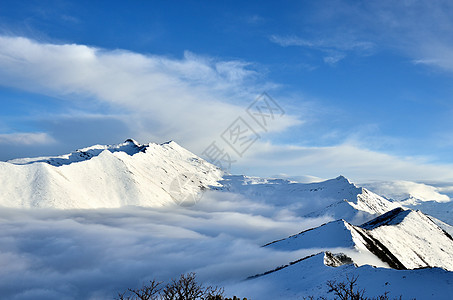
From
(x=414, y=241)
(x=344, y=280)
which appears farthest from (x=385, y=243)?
(x=344, y=280)

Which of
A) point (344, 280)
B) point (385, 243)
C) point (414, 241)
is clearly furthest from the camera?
point (414, 241)

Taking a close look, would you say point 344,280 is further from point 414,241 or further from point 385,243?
point 414,241

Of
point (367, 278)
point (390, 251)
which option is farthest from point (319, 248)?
point (367, 278)

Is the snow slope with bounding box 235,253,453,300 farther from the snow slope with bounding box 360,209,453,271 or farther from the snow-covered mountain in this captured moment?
the snow slope with bounding box 360,209,453,271

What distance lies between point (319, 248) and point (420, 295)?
2266 inches

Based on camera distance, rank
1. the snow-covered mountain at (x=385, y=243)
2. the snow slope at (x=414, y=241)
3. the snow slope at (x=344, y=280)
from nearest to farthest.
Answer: the snow slope at (x=344, y=280), the snow-covered mountain at (x=385, y=243), the snow slope at (x=414, y=241)

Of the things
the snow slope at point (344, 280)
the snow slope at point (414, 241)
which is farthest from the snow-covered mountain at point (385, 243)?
the snow slope at point (344, 280)

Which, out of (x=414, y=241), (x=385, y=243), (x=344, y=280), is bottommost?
(x=414, y=241)

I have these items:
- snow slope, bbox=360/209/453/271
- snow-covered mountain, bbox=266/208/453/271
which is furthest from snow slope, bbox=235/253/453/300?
snow slope, bbox=360/209/453/271

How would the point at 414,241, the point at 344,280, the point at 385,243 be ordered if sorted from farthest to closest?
the point at 414,241, the point at 385,243, the point at 344,280

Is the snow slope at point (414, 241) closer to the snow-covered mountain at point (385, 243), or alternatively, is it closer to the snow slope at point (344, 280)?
the snow-covered mountain at point (385, 243)

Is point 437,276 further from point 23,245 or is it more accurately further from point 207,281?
point 23,245

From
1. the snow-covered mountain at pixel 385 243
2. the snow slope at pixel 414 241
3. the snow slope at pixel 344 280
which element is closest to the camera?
the snow slope at pixel 344 280

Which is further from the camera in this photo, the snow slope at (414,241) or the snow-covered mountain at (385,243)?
A: the snow slope at (414,241)
